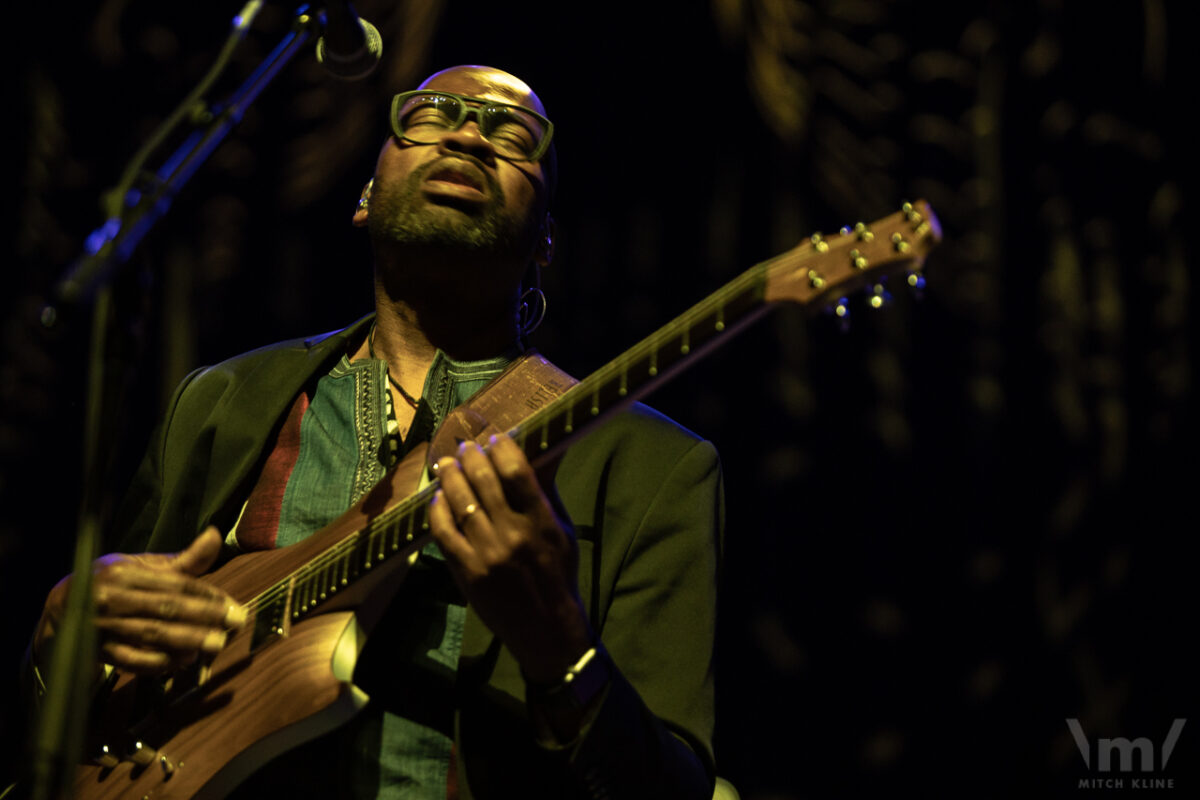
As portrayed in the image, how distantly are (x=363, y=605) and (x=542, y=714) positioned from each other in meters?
0.36

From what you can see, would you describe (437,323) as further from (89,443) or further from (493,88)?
(89,443)

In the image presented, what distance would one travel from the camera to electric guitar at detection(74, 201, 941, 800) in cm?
146

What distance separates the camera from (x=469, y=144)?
84.7 inches

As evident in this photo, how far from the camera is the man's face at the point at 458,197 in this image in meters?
2.10

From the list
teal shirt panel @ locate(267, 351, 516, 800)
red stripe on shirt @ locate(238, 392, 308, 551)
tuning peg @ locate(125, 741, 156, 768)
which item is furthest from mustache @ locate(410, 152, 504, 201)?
tuning peg @ locate(125, 741, 156, 768)

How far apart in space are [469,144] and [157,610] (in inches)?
45.9

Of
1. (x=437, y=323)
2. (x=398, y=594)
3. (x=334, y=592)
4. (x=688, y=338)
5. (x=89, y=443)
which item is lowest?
(x=398, y=594)

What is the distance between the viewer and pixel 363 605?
1.60 m

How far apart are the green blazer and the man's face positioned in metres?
0.28

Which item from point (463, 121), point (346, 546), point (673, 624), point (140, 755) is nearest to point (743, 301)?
point (673, 624)

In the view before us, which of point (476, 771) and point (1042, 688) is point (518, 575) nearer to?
point (476, 771)

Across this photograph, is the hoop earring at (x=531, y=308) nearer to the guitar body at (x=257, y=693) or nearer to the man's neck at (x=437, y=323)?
the man's neck at (x=437, y=323)

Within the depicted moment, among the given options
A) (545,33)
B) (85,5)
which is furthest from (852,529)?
(85,5)

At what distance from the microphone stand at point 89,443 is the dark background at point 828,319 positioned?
1528 millimetres
